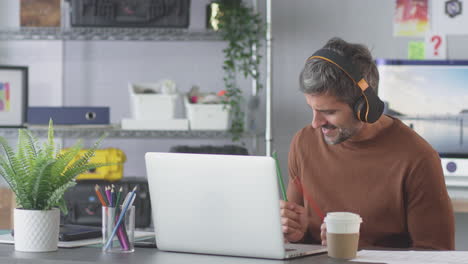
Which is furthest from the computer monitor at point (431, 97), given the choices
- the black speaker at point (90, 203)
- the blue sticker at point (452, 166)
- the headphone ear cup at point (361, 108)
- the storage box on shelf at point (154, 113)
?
the headphone ear cup at point (361, 108)

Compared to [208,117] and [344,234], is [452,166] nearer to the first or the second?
[208,117]

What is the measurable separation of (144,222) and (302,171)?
1.19 metres

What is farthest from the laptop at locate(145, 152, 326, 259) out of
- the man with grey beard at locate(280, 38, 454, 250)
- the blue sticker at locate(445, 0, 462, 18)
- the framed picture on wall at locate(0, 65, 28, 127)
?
the blue sticker at locate(445, 0, 462, 18)

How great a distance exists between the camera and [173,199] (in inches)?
69.0

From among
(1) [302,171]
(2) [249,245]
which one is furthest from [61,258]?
(1) [302,171]

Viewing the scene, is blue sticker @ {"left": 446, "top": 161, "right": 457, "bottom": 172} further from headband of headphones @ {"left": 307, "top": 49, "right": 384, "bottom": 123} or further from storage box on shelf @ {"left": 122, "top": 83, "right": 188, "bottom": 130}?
headband of headphones @ {"left": 307, "top": 49, "right": 384, "bottom": 123}

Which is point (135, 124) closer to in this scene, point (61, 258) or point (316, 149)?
point (316, 149)

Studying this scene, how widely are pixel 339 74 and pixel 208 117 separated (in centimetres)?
141

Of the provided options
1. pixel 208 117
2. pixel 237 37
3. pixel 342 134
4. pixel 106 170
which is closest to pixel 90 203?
pixel 106 170

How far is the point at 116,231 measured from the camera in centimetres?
177

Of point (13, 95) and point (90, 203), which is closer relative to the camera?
point (90, 203)

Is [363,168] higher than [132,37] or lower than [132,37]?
lower

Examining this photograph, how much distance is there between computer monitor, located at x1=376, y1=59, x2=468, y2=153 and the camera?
11.3ft

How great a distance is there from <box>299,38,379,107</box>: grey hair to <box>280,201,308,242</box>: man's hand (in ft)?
1.09
